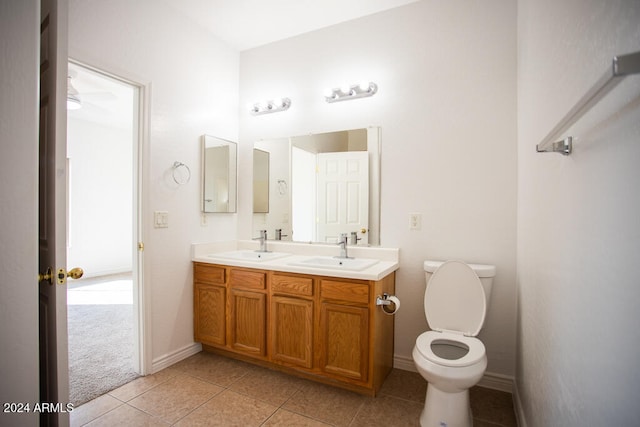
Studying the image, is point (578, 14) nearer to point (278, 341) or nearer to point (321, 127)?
point (321, 127)

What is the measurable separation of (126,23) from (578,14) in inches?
98.3

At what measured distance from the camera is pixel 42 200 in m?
1.13

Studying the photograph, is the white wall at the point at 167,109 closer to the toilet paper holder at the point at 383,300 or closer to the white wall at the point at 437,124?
the white wall at the point at 437,124

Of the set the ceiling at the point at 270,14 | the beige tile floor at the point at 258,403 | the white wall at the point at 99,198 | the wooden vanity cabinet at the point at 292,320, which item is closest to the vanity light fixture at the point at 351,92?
the ceiling at the point at 270,14

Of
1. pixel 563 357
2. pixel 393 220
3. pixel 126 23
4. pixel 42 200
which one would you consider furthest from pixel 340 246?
pixel 126 23

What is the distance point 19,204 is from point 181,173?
1622mm

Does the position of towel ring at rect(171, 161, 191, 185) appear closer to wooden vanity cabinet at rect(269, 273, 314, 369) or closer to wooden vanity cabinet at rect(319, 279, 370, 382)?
wooden vanity cabinet at rect(269, 273, 314, 369)

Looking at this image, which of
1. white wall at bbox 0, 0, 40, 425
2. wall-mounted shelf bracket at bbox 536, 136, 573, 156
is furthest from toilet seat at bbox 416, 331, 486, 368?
white wall at bbox 0, 0, 40, 425

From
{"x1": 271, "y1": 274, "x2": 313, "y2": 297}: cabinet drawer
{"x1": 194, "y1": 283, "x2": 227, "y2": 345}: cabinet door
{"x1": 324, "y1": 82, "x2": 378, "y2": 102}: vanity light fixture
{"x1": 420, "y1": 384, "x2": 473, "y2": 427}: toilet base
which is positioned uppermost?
{"x1": 324, "y1": 82, "x2": 378, "y2": 102}: vanity light fixture

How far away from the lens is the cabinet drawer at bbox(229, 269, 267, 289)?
2.26 meters

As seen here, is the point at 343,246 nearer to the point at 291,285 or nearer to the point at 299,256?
the point at 299,256

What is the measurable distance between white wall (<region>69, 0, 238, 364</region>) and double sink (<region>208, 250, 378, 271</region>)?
301 millimetres

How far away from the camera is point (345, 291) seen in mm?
1963

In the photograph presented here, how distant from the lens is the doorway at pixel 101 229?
2.28 m
